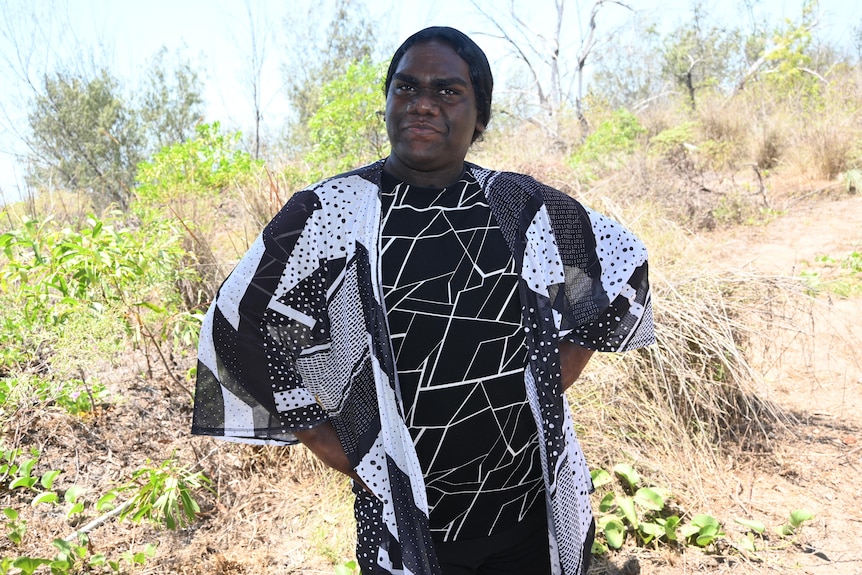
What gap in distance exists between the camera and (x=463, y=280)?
59.5 inches

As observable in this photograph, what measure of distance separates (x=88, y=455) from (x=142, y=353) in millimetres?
968

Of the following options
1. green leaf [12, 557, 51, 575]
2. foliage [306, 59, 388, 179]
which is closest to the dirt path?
green leaf [12, 557, 51, 575]

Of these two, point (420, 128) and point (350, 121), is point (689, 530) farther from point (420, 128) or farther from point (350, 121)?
point (350, 121)

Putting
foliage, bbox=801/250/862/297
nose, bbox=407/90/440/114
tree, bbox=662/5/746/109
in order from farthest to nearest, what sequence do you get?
tree, bbox=662/5/746/109 < foliage, bbox=801/250/862/297 < nose, bbox=407/90/440/114

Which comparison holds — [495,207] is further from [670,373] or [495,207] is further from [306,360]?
[670,373]

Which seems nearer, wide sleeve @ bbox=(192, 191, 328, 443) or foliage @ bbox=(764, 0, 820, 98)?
wide sleeve @ bbox=(192, 191, 328, 443)

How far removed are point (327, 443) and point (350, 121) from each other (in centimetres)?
539

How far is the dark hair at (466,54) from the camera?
1632 millimetres

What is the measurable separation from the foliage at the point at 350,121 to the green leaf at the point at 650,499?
417cm

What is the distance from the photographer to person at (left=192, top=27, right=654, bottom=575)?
1467mm

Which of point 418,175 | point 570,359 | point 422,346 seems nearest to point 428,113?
point 418,175

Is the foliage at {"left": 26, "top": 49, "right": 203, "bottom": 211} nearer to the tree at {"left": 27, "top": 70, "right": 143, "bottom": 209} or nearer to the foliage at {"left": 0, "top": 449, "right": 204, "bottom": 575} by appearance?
the tree at {"left": 27, "top": 70, "right": 143, "bottom": 209}

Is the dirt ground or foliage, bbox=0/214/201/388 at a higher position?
foliage, bbox=0/214/201/388

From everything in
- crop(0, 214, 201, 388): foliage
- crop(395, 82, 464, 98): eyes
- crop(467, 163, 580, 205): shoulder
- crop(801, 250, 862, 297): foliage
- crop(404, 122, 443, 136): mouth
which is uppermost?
crop(395, 82, 464, 98): eyes
